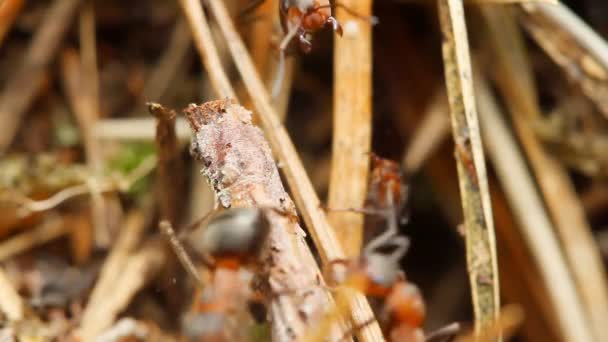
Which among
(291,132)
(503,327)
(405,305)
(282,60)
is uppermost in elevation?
(282,60)

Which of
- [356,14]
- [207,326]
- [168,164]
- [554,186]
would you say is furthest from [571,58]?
[207,326]

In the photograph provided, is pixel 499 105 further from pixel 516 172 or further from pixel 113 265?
pixel 113 265

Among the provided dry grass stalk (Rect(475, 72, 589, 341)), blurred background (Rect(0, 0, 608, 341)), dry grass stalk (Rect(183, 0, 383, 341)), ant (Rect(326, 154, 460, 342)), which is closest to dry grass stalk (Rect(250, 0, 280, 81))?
blurred background (Rect(0, 0, 608, 341))

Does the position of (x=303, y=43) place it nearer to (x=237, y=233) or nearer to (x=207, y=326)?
(x=237, y=233)

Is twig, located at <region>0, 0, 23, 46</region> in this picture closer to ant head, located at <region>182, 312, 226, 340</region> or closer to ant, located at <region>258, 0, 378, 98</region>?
ant, located at <region>258, 0, 378, 98</region>

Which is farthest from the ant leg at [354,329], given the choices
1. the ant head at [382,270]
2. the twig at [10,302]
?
the twig at [10,302]
